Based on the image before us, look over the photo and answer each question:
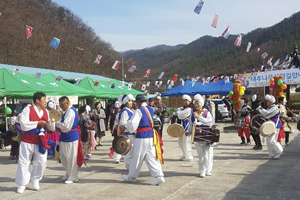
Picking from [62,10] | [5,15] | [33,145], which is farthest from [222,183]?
[62,10]

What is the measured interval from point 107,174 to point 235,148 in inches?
206

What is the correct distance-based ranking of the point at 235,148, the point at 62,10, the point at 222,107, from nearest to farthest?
the point at 235,148, the point at 222,107, the point at 62,10

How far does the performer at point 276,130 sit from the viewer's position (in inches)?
336

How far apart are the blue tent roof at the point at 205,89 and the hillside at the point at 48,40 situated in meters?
23.2

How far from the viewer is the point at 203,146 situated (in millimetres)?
6840

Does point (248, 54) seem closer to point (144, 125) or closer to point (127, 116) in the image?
point (127, 116)

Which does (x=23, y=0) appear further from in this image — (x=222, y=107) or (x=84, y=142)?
(x=84, y=142)

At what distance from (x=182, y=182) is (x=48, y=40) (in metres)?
52.9

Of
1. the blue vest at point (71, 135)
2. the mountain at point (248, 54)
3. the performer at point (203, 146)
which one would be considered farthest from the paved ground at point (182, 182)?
the mountain at point (248, 54)

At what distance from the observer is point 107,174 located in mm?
7328

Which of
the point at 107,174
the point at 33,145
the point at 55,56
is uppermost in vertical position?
the point at 55,56

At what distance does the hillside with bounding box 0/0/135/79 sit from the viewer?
47062 millimetres

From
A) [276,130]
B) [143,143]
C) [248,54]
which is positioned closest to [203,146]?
[143,143]

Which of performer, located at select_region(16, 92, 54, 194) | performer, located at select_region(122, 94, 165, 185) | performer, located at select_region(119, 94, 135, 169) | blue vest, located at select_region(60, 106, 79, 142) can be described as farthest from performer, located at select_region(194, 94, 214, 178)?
performer, located at select_region(16, 92, 54, 194)
